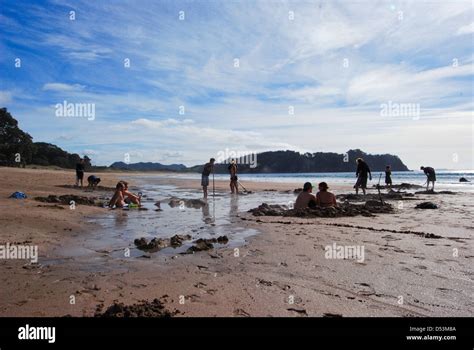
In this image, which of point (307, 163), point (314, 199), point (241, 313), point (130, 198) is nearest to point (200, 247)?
point (241, 313)

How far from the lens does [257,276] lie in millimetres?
5148

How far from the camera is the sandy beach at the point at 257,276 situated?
3.97m

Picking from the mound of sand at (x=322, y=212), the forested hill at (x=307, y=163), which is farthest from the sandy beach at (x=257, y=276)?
the forested hill at (x=307, y=163)

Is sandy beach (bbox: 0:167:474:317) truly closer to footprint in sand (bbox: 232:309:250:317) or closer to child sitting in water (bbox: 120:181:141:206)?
footprint in sand (bbox: 232:309:250:317)

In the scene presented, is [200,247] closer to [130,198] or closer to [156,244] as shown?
[156,244]

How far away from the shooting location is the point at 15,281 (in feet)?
15.4

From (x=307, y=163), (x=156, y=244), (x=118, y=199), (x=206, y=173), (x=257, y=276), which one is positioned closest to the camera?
(x=257, y=276)

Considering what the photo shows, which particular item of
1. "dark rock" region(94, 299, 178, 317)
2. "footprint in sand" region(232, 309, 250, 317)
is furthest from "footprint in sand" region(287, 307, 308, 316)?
"dark rock" region(94, 299, 178, 317)

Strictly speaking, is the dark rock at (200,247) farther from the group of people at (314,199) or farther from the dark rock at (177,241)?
the group of people at (314,199)

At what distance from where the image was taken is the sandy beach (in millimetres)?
3975
